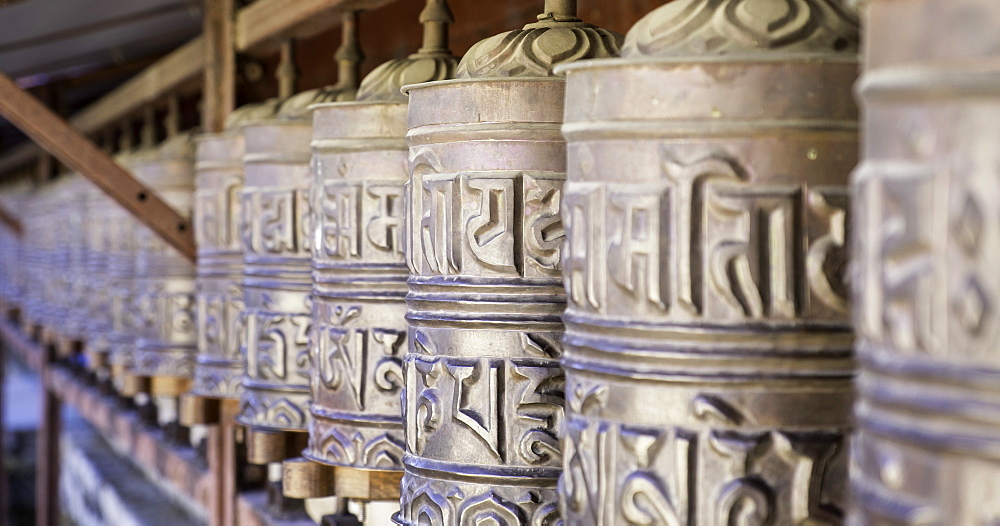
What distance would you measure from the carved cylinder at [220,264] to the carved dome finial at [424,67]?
3.25ft

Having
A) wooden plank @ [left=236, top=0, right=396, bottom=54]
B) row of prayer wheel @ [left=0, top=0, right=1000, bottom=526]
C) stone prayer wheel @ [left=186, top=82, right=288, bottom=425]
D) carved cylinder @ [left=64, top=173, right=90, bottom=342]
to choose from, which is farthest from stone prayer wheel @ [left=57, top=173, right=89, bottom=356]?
row of prayer wheel @ [left=0, top=0, right=1000, bottom=526]

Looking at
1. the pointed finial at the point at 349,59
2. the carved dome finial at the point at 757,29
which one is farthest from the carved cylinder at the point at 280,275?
the carved dome finial at the point at 757,29

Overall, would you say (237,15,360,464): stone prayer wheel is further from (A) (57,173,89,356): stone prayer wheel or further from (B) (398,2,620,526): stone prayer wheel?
(A) (57,173,89,356): stone prayer wheel

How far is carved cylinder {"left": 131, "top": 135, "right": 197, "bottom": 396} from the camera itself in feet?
13.1

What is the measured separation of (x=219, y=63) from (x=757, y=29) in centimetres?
278

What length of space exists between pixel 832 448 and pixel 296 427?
163 centimetres

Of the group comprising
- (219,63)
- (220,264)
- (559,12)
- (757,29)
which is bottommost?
(220,264)

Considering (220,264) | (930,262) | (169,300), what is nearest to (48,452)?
(169,300)

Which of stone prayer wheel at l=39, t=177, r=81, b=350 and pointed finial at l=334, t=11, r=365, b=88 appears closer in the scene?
pointed finial at l=334, t=11, r=365, b=88

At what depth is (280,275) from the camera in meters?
2.84

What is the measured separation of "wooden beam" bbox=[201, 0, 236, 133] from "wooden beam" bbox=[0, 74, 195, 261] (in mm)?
374

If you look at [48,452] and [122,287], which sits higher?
[122,287]

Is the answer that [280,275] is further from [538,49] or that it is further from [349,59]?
[538,49]

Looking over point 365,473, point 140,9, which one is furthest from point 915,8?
point 140,9
